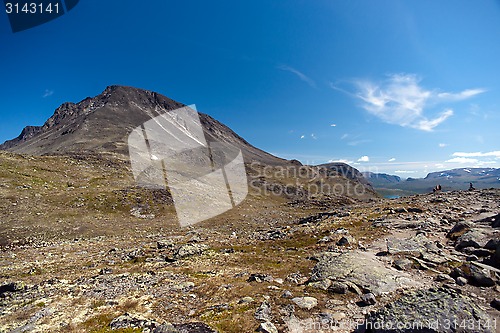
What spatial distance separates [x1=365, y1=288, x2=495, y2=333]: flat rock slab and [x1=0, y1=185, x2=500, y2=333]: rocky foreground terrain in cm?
4

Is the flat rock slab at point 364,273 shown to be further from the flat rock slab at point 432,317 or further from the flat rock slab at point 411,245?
the flat rock slab at point 432,317

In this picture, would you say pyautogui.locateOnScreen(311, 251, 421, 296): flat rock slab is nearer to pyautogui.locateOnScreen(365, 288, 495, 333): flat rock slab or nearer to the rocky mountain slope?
the rocky mountain slope

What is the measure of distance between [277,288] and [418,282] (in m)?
8.38

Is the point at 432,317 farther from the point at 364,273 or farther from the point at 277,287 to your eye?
the point at 277,287

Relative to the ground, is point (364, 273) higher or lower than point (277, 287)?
higher

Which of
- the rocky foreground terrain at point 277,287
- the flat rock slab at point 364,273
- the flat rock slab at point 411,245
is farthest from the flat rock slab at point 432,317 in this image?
the flat rock slab at point 411,245

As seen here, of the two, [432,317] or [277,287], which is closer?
[432,317]

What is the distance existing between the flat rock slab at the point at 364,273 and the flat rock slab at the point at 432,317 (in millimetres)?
3478

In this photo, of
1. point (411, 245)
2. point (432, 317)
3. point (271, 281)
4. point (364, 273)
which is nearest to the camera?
point (432, 317)

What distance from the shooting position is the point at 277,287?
15.2 m

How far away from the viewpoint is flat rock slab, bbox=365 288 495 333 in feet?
29.7

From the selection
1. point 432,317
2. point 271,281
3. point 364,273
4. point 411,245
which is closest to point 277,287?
point 271,281

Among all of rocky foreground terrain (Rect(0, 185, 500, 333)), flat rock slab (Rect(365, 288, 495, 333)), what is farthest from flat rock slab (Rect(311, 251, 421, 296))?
flat rock slab (Rect(365, 288, 495, 333))

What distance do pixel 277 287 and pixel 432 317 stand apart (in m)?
8.06
